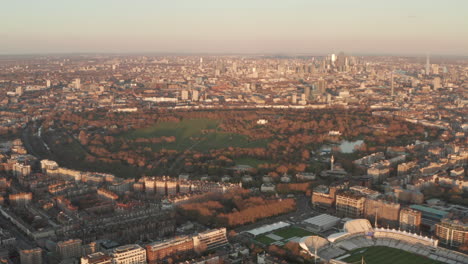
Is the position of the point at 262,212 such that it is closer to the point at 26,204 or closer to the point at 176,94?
the point at 26,204

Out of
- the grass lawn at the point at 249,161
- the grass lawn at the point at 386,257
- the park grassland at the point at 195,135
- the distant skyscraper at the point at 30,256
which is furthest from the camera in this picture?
the park grassland at the point at 195,135

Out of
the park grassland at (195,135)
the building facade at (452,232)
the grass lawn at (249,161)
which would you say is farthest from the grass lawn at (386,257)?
the park grassland at (195,135)

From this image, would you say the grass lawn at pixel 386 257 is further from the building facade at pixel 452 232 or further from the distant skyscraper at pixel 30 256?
the distant skyscraper at pixel 30 256

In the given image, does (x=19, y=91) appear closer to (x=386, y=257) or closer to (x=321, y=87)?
(x=321, y=87)

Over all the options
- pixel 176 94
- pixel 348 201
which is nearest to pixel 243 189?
pixel 348 201

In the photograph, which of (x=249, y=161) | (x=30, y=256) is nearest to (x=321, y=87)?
(x=249, y=161)

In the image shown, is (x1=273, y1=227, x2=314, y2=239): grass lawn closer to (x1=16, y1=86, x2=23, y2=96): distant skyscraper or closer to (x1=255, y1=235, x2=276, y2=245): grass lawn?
(x1=255, y1=235, x2=276, y2=245): grass lawn
